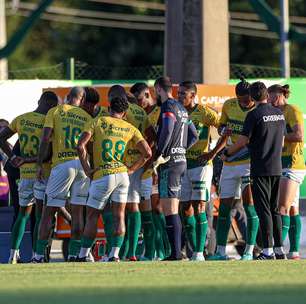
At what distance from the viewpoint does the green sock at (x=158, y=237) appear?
62.2ft

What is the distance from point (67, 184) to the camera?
705 inches

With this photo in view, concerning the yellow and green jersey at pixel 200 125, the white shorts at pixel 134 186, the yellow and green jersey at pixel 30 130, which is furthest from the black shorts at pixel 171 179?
the yellow and green jersey at pixel 30 130

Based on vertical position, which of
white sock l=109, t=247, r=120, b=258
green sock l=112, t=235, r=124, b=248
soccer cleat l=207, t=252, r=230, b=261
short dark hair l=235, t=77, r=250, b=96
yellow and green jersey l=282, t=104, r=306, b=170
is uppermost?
short dark hair l=235, t=77, r=250, b=96

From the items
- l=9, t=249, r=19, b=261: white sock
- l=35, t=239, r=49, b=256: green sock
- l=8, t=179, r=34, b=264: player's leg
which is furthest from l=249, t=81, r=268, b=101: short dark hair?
l=9, t=249, r=19, b=261: white sock

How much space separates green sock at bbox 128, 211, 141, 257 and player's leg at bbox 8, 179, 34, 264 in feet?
4.13

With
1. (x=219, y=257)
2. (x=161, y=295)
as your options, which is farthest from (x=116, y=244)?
(x=161, y=295)

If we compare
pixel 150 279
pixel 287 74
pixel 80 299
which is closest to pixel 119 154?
pixel 150 279

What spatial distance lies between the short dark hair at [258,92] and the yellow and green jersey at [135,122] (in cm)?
161

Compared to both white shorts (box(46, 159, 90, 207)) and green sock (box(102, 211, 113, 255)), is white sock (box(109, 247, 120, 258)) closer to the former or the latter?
white shorts (box(46, 159, 90, 207))

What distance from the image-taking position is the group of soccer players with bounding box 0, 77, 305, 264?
17.5 m

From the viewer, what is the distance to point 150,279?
45.2 ft

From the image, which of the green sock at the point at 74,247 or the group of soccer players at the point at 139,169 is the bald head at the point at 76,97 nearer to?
the group of soccer players at the point at 139,169

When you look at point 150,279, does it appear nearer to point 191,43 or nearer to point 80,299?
point 80,299

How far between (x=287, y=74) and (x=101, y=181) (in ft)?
54.1
